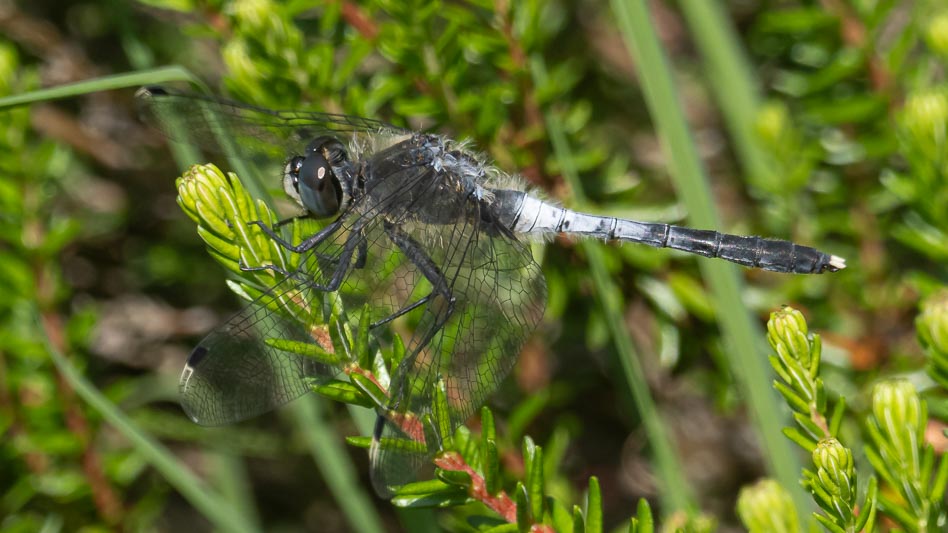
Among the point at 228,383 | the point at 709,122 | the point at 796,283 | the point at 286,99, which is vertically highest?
the point at 709,122

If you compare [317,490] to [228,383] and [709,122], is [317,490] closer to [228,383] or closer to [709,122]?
[228,383]

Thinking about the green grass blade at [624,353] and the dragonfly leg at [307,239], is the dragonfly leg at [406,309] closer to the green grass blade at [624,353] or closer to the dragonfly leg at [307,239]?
the dragonfly leg at [307,239]

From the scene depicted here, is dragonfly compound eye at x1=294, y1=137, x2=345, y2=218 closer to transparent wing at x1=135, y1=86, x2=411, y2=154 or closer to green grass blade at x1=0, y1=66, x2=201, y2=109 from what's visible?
transparent wing at x1=135, y1=86, x2=411, y2=154

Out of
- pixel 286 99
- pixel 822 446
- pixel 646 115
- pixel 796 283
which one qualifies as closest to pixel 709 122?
pixel 646 115

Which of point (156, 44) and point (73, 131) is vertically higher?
point (156, 44)

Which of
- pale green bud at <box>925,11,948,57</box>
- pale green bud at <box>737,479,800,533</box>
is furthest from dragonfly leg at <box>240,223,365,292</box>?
pale green bud at <box>925,11,948,57</box>

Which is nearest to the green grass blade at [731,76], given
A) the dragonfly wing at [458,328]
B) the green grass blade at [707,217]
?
the green grass blade at [707,217]

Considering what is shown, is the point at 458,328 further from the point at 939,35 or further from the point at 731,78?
the point at 939,35
